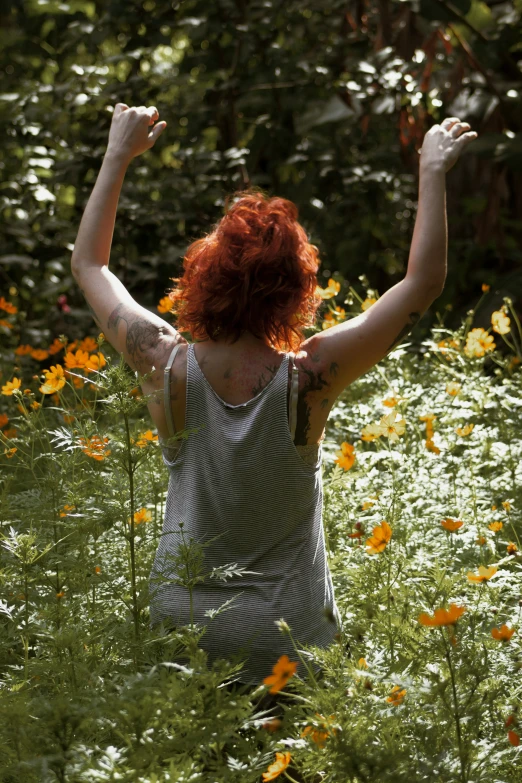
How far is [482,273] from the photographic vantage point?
5.27 m

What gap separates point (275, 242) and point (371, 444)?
1685mm

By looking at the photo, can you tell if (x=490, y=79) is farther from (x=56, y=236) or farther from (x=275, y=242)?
(x=275, y=242)

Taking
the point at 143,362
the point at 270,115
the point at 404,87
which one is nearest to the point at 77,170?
the point at 270,115

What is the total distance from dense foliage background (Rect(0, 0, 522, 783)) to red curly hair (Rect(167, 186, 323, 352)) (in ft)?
0.88

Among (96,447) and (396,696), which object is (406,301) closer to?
(96,447)

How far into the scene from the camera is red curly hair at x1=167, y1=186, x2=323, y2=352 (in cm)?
200

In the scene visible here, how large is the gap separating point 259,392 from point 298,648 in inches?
21.8

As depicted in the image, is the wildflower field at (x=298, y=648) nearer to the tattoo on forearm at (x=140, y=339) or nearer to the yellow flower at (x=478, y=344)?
the tattoo on forearm at (x=140, y=339)

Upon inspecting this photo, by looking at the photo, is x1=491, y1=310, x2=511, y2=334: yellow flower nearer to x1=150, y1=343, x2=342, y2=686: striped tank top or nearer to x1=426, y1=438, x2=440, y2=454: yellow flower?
x1=426, y1=438, x2=440, y2=454: yellow flower

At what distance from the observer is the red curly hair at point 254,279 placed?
2.00 m

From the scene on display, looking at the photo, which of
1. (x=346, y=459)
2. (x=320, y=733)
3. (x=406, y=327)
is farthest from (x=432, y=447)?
(x=320, y=733)

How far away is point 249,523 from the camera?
2.04 m

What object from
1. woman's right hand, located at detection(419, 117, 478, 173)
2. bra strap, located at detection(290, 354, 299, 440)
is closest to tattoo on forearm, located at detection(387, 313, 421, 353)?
bra strap, located at detection(290, 354, 299, 440)

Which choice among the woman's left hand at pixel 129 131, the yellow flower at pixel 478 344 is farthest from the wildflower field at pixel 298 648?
the woman's left hand at pixel 129 131
